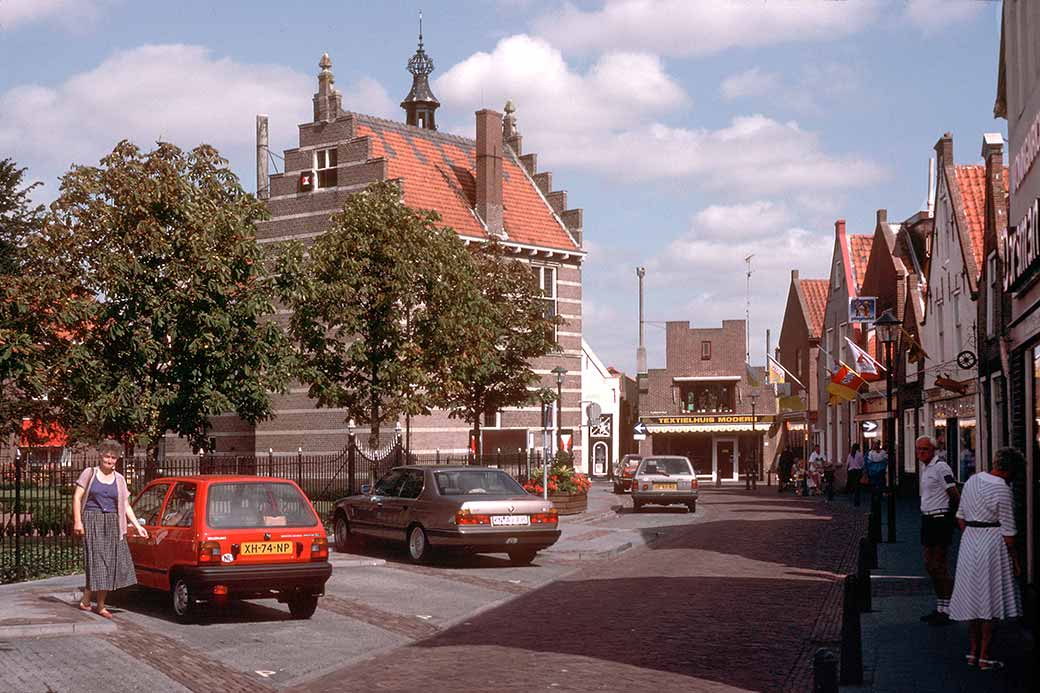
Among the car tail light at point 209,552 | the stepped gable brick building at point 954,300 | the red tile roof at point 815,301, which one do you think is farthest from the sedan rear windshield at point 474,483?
the red tile roof at point 815,301

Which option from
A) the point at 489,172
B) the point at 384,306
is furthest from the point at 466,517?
the point at 489,172

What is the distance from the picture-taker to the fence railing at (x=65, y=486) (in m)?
17.8

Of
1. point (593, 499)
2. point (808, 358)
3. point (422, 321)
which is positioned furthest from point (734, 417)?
point (422, 321)

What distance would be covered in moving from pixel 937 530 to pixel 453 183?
3564 cm

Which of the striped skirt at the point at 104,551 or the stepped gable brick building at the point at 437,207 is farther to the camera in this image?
the stepped gable brick building at the point at 437,207

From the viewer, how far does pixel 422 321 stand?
27828 mm

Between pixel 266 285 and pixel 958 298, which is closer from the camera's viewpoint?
pixel 266 285

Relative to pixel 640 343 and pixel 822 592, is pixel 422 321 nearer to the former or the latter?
pixel 822 592

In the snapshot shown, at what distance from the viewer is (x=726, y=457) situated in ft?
235

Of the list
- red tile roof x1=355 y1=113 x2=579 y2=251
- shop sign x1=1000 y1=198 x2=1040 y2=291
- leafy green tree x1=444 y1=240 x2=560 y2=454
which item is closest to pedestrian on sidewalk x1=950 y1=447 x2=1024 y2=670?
shop sign x1=1000 y1=198 x2=1040 y2=291

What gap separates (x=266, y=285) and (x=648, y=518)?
13.0m

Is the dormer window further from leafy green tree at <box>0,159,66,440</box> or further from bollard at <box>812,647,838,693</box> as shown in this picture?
bollard at <box>812,647,838,693</box>

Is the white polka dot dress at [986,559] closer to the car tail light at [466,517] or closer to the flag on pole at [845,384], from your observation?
the car tail light at [466,517]

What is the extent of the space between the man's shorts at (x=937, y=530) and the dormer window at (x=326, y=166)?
32.0 m
